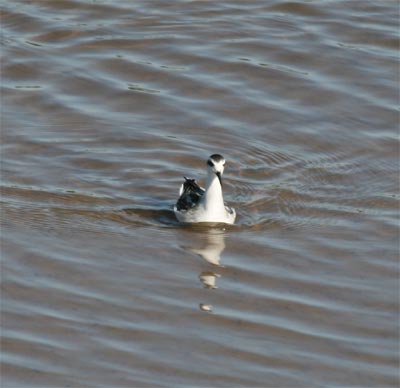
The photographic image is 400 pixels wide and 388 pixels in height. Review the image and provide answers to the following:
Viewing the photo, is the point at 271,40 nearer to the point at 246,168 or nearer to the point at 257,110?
the point at 257,110

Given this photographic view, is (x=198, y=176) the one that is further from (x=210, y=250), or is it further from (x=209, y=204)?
(x=210, y=250)

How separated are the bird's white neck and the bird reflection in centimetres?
29

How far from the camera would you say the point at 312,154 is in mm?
15766

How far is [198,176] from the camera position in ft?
50.3

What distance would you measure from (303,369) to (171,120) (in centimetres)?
735

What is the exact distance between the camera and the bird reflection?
39.2ft

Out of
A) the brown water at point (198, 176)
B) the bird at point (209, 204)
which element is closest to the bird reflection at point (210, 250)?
the brown water at point (198, 176)

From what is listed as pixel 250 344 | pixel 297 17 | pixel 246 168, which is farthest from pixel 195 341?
pixel 297 17

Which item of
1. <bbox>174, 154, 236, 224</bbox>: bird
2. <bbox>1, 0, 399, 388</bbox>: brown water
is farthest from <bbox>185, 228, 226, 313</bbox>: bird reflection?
<bbox>174, 154, 236, 224</bbox>: bird

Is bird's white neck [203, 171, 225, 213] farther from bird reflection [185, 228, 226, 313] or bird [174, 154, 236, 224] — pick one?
bird reflection [185, 228, 226, 313]

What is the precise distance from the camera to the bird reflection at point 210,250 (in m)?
11.9

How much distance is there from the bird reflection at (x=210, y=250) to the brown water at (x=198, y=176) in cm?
4

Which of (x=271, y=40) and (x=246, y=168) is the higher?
(x=271, y=40)

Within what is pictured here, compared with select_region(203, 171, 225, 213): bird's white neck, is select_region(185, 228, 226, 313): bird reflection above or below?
below
